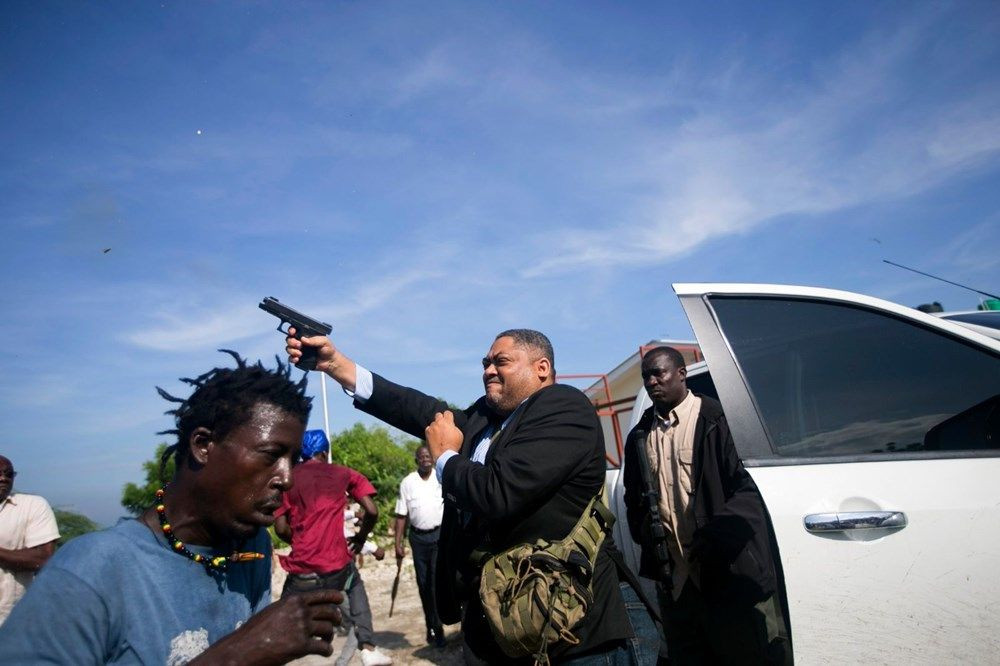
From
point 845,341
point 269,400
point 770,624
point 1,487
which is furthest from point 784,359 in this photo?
point 1,487

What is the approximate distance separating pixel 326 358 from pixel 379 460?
1415 centimetres

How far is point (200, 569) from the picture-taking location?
144 cm

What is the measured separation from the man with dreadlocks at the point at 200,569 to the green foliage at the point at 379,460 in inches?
485

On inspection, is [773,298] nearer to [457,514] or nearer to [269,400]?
[457,514]

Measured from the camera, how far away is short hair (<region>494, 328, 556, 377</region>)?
2752 millimetres

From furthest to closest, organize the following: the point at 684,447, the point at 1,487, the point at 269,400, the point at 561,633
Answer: the point at 1,487 → the point at 684,447 → the point at 561,633 → the point at 269,400

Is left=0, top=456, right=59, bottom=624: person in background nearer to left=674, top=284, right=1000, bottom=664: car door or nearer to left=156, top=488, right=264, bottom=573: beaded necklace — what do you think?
left=156, top=488, right=264, bottom=573: beaded necklace

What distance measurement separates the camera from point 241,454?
1484 mm

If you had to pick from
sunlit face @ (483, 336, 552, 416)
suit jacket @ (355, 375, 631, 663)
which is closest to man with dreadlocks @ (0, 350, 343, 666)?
suit jacket @ (355, 375, 631, 663)

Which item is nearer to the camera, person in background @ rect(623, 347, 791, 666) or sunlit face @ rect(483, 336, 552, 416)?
person in background @ rect(623, 347, 791, 666)

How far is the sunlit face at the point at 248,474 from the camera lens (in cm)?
146

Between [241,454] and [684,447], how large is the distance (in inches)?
92.1

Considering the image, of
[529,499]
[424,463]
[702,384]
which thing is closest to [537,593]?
[529,499]

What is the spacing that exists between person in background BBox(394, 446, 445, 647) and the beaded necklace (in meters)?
4.80
